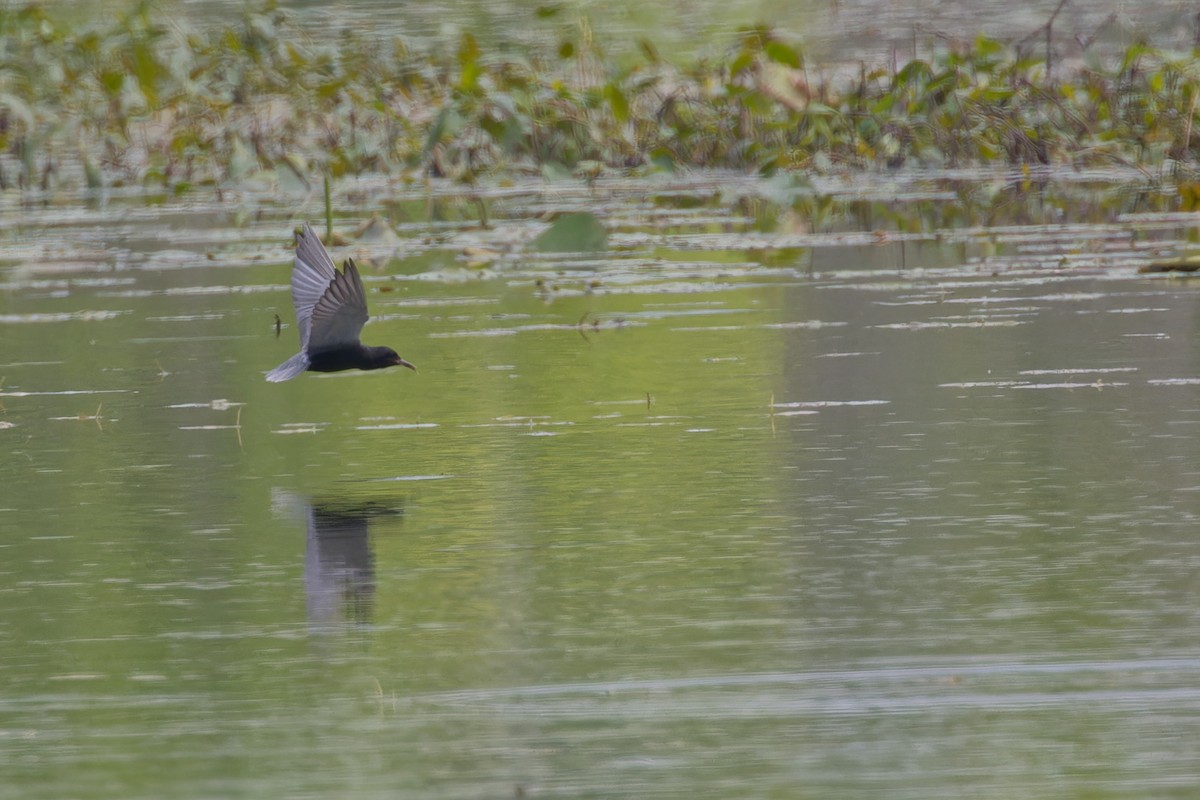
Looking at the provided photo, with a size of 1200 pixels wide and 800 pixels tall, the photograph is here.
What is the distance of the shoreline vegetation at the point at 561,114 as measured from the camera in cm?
1358

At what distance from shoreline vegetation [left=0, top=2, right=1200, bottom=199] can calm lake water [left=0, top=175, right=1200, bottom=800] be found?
14.9 feet

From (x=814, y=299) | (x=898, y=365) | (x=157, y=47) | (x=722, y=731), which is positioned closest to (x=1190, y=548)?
(x=722, y=731)

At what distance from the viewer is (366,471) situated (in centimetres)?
562

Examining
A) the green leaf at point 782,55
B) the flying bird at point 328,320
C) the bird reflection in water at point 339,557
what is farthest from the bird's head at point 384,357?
the green leaf at point 782,55

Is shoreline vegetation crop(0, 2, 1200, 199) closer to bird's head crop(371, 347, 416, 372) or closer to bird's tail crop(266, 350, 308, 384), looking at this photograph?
bird's head crop(371, 347, 416, 372)

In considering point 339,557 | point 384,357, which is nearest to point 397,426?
point 384,357

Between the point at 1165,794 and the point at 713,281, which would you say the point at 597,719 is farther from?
the point at 713,281

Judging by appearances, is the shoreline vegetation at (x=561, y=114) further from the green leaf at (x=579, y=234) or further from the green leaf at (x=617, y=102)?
the green leaf at (x=579, y=234)

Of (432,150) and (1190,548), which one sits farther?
(432,150)

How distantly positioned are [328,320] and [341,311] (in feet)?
0.14

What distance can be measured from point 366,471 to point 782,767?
8.10 feet

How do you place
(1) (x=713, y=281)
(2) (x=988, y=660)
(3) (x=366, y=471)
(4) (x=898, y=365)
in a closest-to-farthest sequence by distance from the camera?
1. (2) (x=988, y=660)
2. (3) (x=366, y=471)
3. (4) (x=898, y=365)
4. (1) (x=713, y=281)

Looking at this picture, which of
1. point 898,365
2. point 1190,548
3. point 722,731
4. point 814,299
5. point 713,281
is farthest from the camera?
point 713,281

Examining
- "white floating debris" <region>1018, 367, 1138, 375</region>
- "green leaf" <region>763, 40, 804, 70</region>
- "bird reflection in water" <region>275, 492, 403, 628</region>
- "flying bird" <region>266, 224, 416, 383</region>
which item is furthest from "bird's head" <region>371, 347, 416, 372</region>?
"green leaf" <region>763, 40, 804, 70</region>
